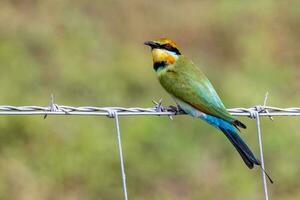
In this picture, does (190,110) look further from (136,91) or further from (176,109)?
(136,91)

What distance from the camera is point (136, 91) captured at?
5.95 m

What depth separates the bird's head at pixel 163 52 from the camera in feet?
12.0

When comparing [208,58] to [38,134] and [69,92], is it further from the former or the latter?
[38,134]

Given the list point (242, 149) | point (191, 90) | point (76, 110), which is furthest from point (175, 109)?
point (76, 110)

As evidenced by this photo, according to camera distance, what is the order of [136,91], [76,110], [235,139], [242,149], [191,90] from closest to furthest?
[76,110], [242,149], [235,139], [191,90], [136,91]

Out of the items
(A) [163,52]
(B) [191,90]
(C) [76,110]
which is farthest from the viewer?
(A) [163,52]

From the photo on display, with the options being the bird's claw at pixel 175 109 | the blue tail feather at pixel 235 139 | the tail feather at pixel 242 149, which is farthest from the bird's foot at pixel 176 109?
the tail feather at pixel 242 149

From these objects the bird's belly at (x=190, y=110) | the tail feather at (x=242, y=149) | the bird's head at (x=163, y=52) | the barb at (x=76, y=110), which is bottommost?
the tail feather at (x=242, y=149)

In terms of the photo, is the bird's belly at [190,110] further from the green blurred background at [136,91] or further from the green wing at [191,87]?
the green blurred background at [136,91]

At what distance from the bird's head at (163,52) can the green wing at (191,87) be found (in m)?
0.03

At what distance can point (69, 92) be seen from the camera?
229 inches

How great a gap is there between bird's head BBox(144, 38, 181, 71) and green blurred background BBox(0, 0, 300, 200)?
1.18 meters

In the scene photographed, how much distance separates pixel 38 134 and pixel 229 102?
1.44m

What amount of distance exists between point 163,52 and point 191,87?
0.28 meters
